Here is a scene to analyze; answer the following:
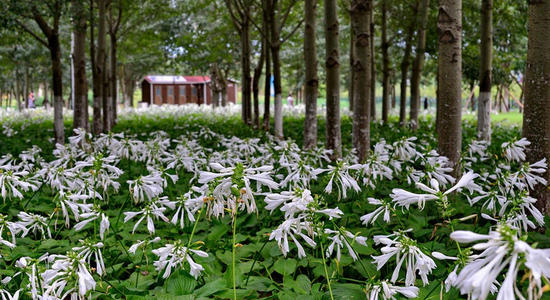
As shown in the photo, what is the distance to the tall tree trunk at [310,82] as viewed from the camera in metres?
7.72

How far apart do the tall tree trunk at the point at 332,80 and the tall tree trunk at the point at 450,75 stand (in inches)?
88.8

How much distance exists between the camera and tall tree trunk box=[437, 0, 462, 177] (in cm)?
418

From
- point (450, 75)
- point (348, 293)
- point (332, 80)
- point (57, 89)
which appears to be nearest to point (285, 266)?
point (348, 293)

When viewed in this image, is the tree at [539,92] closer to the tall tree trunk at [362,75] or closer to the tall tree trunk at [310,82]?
the tall tree trunk at [362,75]

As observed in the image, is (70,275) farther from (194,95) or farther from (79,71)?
(194,95)

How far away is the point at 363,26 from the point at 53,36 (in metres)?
5.86

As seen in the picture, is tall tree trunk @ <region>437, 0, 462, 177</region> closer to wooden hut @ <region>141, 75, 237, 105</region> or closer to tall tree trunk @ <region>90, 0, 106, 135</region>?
tall tree trunk @ <region>90, 0, 106, 135</region>

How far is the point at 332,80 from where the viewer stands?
22.4 feet

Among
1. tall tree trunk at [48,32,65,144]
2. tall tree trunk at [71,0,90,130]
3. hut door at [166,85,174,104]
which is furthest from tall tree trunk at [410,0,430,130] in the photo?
hut door at [166,85,174,104]

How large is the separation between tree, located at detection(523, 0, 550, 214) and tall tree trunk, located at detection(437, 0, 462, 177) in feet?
2.40

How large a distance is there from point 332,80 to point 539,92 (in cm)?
358

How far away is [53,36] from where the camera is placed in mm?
8859

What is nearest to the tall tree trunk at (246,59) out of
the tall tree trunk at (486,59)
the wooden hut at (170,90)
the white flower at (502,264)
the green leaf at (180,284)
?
the tall tree trunk at (486,59)

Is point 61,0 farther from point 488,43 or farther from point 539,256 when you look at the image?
point 539,256
